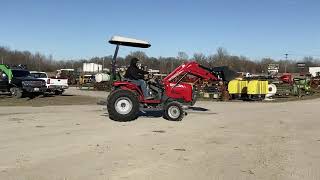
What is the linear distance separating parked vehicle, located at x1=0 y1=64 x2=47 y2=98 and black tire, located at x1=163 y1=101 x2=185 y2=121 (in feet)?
49.3

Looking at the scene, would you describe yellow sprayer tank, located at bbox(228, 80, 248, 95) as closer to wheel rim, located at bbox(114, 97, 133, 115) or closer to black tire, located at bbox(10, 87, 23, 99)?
black tire, located at bbox(10, 87, 23, 99)

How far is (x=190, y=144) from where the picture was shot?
38.1 feet

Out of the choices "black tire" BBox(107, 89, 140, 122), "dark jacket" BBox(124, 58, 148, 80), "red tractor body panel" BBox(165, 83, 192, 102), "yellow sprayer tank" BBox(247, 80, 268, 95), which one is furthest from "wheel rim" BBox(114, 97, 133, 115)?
"yellow sprayer tank" BBox(247, 80, 268, 95)

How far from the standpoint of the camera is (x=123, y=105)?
16.8 meters

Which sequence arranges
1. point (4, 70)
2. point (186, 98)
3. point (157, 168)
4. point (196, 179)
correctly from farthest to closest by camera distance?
point (4, 70)
point (186, 98)
point (157, 168)
point (196, 179)

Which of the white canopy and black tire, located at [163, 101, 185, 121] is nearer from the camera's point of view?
black tire, located at [163, 101, 185, 121]

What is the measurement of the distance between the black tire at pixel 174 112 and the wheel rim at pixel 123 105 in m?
1.25

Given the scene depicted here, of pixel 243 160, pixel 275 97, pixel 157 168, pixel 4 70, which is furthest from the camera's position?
pixel 275 97

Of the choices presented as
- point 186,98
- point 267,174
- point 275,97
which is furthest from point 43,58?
point 267,174

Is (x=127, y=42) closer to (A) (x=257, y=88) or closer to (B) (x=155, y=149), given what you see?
(B) (x=155, y=149)

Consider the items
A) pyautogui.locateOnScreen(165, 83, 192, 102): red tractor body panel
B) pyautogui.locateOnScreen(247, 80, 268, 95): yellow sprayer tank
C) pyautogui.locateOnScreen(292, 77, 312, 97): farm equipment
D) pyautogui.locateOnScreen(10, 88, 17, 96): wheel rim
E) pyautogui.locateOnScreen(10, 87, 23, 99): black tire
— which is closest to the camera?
pyautogui.locateOnScreen(165, 83, 192, 102): red tractor body panel

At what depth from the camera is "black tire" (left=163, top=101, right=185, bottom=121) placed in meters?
17.0

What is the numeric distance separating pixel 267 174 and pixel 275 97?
97.0ft

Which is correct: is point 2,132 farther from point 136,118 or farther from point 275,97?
point 275,97
